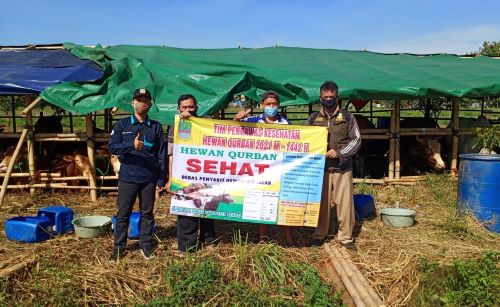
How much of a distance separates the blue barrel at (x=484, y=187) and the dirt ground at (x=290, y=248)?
7.0 inches

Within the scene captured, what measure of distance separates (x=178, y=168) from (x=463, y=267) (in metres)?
3.05

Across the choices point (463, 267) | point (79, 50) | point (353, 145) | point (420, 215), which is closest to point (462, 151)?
point (420, 215)

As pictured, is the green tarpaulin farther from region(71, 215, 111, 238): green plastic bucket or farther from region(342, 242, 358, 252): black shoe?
region(342, 242, 358, 252): black shoe

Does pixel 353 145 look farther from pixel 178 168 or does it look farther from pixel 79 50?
pixel 79 50

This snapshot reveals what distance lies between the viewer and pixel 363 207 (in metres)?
6.75

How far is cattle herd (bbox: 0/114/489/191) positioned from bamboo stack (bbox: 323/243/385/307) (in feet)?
15.6

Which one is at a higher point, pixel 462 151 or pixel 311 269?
pixel 462 151

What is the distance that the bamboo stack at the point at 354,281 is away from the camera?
3.85 metres

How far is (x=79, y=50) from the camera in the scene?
29.8 ft

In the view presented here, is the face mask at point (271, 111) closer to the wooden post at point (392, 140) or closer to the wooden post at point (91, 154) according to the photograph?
the wooden post at point (91, 154)

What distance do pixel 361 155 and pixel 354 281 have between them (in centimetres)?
596

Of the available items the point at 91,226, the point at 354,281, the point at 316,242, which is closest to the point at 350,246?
the point at 316,242

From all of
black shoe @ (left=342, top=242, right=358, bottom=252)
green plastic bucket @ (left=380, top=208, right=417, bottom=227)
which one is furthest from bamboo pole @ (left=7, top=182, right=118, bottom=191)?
green plastic bucket @ (left=380, top=208, right=417, bottom=227)

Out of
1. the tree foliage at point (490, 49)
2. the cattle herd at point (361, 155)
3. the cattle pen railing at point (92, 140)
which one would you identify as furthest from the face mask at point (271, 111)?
the tree foliage at point (490, 49)
